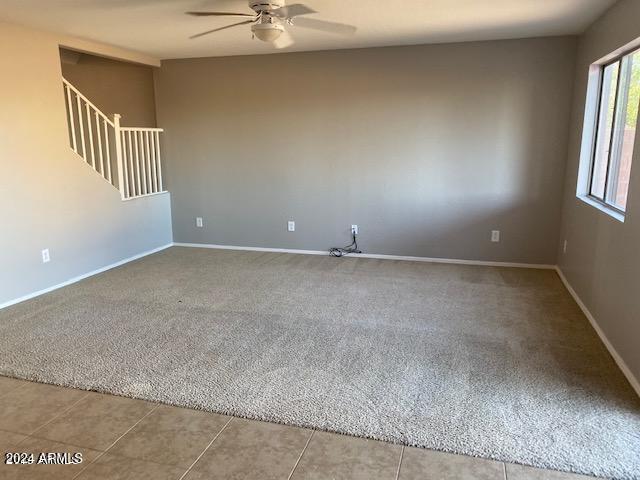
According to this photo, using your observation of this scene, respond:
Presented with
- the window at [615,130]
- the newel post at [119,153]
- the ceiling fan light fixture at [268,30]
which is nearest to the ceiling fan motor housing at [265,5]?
the ceiling fan light fixture at [268,30]

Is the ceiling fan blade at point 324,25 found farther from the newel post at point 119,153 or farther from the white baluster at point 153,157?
the white baluster at point 153,157

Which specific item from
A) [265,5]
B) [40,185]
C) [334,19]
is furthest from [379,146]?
[40,185]

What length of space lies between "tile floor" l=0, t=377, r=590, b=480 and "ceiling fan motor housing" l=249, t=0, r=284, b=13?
2421mm

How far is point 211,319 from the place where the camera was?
3.52 metres

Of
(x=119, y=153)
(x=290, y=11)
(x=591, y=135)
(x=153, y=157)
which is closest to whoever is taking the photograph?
(x=290, y=11)

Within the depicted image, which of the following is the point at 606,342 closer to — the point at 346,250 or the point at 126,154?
the point at 346,250

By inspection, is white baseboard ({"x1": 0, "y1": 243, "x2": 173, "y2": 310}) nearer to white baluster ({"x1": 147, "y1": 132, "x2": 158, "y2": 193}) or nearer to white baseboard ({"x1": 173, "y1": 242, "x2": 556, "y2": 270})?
white baseboard ({"x1": 173, "y1": 242, "x2": 556, "y2": 270})

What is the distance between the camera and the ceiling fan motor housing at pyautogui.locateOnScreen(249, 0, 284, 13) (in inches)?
114

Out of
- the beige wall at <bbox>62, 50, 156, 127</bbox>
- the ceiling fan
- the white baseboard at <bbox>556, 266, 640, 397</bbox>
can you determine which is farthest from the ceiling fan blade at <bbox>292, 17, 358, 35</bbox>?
the beige wall at <bbox>62, 50, 156, 127</bbox>

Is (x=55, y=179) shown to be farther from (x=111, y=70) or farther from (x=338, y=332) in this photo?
(x=338, y=332)

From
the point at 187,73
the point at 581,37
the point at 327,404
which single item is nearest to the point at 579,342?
the point at 327,404

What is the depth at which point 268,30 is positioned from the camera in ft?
10.2

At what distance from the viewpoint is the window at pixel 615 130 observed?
327 centimetres

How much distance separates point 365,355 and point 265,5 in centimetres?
228
